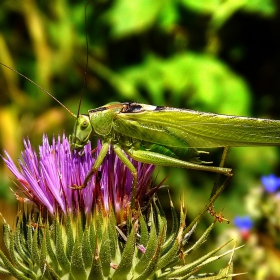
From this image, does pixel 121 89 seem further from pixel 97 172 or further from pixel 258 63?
pixel 97 172

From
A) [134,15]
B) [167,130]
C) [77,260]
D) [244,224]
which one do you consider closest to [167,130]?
[167,130]

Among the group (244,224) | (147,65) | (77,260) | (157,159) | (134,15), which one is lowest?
(77,260)

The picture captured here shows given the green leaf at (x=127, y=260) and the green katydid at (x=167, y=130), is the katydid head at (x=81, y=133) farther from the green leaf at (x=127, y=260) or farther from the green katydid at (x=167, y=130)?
the green leaf at (x=127, y=260)

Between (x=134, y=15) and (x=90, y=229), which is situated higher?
(x=134, y=15)

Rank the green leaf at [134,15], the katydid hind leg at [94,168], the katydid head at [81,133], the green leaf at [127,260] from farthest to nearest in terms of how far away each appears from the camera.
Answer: the green leaf at [134,15] < the katydid head at [81,133] < the katydid hind leg at [94,168] < the green leaf at [127,260]

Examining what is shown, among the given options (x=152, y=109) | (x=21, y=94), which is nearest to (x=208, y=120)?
(x=152, y=109)

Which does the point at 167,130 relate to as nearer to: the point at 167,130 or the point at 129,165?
the point at 167,130

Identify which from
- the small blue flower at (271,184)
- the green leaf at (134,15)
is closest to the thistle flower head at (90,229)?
the small blue flower at (271,184)
